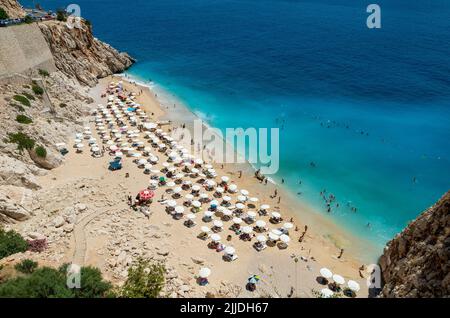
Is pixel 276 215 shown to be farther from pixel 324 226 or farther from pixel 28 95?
pixel 28 95

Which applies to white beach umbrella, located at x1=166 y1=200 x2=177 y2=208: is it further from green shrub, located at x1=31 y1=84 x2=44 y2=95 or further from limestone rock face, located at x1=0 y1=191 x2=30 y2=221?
green shrub, located at x1=31 y1=84 x2=44 y2=95

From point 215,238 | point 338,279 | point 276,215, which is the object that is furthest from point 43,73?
point 338,279

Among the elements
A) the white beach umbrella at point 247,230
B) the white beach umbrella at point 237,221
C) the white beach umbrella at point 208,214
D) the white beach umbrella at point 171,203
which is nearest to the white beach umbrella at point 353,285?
the white beach umbrella at point 247,230

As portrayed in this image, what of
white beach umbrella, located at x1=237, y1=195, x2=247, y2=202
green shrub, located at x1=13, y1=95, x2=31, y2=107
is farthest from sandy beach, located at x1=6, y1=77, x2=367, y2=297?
green shrub, located at x1=13, y1=95, x2=31, y2=107

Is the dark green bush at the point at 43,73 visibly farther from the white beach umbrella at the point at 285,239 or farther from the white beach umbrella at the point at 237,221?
the white beach umbrella at the point at 285,239

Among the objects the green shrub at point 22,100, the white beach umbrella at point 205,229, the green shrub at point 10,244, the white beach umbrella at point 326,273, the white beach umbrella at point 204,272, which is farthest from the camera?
the green shrub at point 22,100
